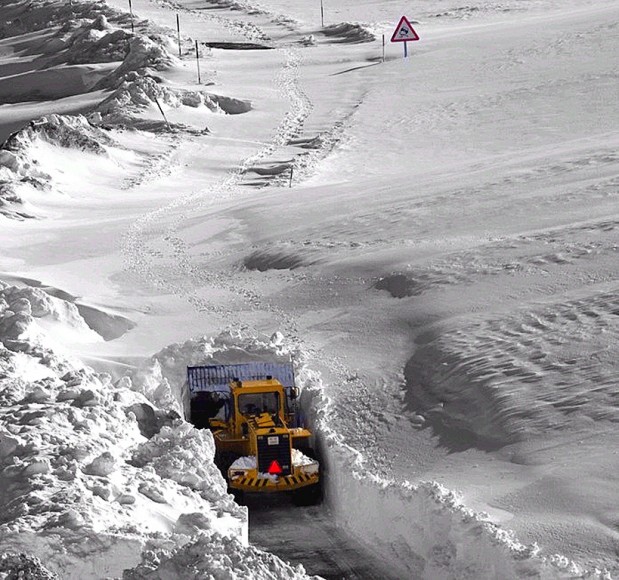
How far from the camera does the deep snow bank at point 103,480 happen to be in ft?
34.5

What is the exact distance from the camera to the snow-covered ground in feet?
39.2

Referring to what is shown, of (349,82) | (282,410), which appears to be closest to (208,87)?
(349,82)

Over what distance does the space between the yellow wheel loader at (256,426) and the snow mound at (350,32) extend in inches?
1278

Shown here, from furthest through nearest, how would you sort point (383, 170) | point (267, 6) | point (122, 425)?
point (267, 6) < point (383, 170) < point (122, 425)

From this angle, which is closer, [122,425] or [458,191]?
[122,425]

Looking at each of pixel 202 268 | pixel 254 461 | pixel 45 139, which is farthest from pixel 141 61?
pixel 254 461

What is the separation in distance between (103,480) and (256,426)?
134 inches

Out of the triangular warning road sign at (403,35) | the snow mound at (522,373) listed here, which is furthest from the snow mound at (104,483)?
the triangular warning road sign at (403,35)

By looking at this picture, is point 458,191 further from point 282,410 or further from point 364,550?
point 364,550

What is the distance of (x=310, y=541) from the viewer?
1361cm

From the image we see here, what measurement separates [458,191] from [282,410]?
33.3 ft

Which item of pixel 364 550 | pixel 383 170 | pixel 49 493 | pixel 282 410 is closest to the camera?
pixel 49 493

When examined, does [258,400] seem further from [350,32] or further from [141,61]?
[350,32]

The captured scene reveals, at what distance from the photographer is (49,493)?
38.4 ft
